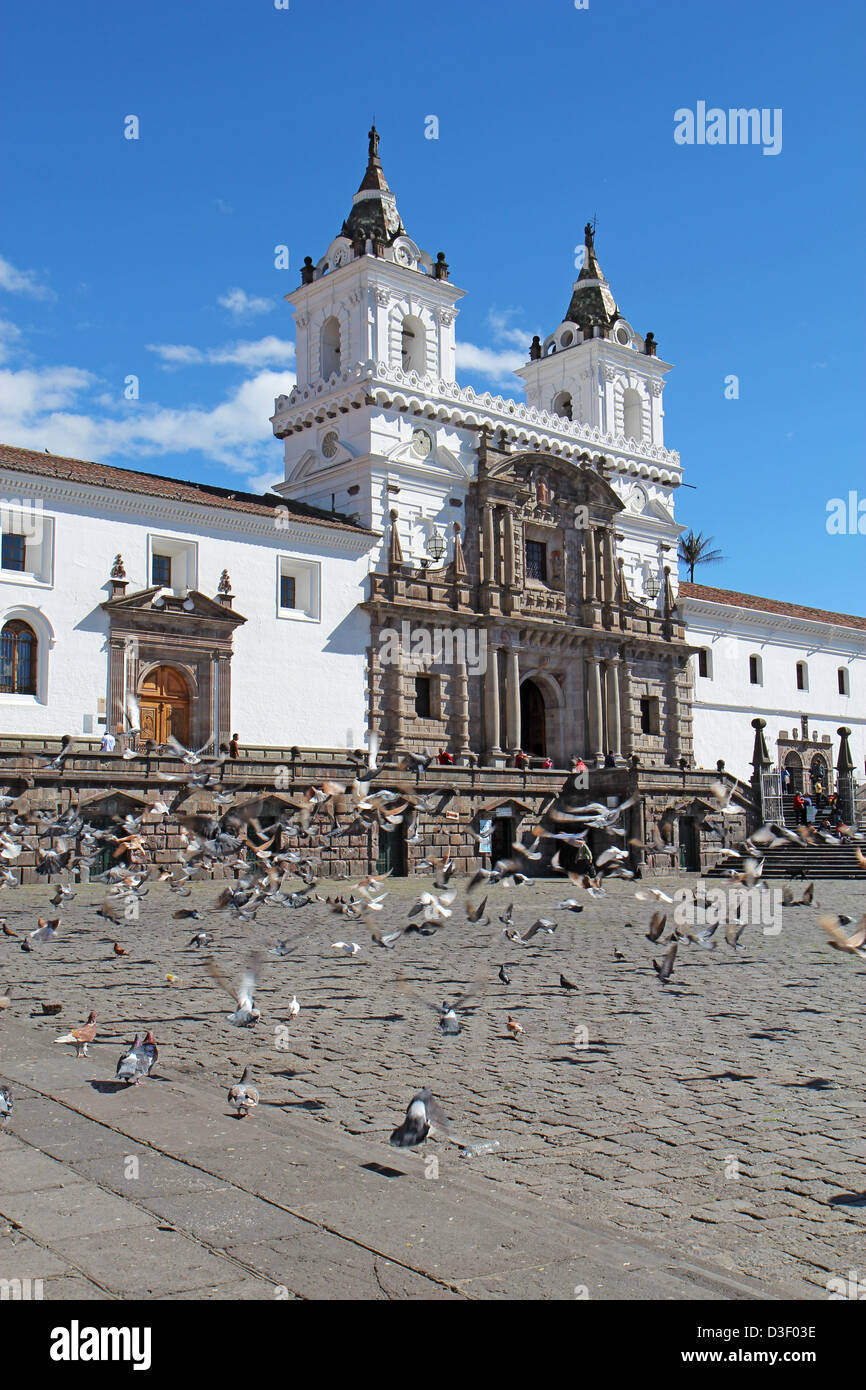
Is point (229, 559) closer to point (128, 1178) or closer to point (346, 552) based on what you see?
point (346, 552)

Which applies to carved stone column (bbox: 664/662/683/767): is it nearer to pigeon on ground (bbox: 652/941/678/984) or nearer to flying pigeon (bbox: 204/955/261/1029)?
pigeon on ground (bbox: 652/941/678/984)

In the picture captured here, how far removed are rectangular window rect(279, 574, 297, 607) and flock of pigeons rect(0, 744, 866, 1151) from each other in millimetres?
5571

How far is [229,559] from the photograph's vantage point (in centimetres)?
3425

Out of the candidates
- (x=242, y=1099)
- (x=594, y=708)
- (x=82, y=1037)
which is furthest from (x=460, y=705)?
(x=242, y=1099)

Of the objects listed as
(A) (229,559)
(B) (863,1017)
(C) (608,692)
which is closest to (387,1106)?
(B) (863,1017)

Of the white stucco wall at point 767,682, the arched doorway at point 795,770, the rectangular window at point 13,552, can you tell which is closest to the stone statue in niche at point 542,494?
the white stucco wall at point 767,682

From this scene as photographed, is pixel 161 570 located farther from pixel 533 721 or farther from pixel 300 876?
pixel 533 721

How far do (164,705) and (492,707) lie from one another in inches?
470

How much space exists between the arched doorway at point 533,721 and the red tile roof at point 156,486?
31.8 ft

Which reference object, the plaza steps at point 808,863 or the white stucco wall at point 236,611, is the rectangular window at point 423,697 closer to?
the white stucco wall at point 236,611

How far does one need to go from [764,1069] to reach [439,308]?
1431 inches

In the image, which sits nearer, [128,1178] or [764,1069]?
[128,1178]

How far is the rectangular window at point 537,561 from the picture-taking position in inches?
1700

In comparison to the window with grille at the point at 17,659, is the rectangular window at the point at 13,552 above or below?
above
